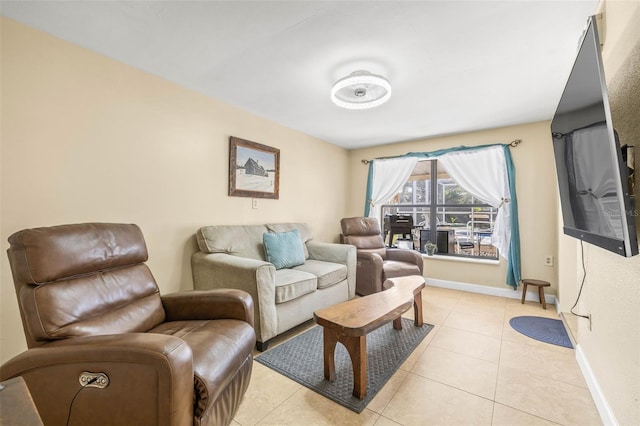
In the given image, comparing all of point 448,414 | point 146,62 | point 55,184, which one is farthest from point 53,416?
point 146,62

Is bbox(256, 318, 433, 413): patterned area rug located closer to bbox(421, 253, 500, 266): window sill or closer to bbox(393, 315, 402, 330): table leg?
bbox(393, 315, 402, 330): table leg

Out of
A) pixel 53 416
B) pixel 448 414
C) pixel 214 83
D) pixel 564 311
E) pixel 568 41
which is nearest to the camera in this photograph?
pixel 53 416

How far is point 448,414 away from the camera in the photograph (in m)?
1.46

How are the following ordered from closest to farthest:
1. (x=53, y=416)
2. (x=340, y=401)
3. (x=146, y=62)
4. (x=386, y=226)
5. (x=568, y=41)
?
1. (x=53, y=416)
2. (x=340, y=401)
3. (x=568, y=41)
4. (x=146, y=62)
5. (x=386, y=226)

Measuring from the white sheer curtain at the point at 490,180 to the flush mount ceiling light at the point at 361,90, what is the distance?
2.01m

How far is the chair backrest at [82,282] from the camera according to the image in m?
1.20

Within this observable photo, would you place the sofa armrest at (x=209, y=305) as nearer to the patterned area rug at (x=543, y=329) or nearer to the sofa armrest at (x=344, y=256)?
the sofa armrest at (x=344, y=256)

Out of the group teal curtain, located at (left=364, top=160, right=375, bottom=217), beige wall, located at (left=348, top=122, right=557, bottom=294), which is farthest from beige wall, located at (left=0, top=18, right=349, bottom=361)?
beige wall, located at (left=348, top=122, right=557, bottom=294)

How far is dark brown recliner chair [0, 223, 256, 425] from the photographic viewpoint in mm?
989

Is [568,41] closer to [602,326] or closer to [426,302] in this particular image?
[602,326]

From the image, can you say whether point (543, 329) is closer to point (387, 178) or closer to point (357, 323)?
point (357, 323)

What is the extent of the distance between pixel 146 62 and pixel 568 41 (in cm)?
296

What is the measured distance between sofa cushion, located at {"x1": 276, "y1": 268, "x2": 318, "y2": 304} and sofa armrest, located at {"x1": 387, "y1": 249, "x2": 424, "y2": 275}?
4.76 feet

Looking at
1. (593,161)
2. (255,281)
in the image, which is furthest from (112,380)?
(593,161)
